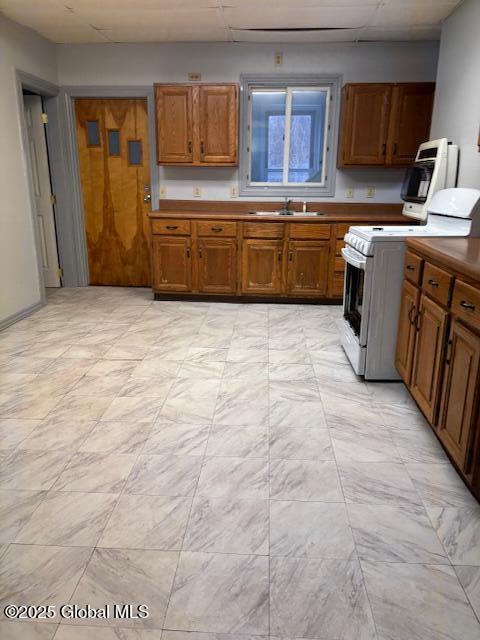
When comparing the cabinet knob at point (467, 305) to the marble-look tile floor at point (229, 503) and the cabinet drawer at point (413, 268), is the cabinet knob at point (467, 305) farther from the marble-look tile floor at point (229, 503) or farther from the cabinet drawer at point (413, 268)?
the marble-look tile floor at point (229, 503)

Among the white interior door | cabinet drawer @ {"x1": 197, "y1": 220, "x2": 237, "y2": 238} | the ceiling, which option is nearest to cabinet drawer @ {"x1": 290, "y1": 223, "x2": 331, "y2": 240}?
cabinet drawer @ {"x1": 197, "y1": 220, "x2": 237, "y2": 238}

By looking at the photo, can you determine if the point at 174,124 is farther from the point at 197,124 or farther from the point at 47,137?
the point at 47,137

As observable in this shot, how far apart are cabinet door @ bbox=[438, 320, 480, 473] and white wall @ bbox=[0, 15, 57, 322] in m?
3.48

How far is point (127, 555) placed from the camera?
1618 millimetres

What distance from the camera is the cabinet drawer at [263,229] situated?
456 cm

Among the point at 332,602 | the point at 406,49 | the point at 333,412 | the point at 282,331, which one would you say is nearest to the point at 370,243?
the point at 333,412

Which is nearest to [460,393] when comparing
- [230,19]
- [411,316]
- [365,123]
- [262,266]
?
[411,316]

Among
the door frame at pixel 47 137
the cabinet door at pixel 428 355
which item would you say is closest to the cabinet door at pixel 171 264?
the door frame at pixel 47 137

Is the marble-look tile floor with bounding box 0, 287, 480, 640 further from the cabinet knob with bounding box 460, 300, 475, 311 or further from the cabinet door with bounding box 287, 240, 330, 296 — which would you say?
the cabinet door with bounding box 287, 240, 330, 296

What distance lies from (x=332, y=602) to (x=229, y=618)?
12.4 inches

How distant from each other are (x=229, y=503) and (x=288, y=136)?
4.03 metres

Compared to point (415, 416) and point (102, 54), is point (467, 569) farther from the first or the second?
point (102, 54)

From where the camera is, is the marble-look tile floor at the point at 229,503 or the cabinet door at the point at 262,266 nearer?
the marble-look tile floor at the point at 229,503

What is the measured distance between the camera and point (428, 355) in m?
2.30
